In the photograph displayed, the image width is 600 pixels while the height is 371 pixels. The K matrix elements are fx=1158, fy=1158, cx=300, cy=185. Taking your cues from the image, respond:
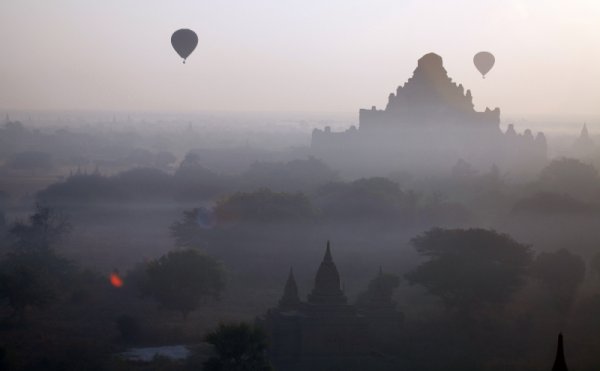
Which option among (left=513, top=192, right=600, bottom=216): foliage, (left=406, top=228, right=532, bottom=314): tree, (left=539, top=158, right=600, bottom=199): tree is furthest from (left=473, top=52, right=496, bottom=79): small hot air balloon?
(left=406, top=228, right=532, bottom=314): tree

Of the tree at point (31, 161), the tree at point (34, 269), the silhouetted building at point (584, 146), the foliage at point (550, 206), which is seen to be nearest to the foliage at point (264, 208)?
the tree at point (34, 269)

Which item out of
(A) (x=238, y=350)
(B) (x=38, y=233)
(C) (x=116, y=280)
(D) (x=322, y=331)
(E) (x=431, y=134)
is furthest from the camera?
(E) (x=431, y=134)

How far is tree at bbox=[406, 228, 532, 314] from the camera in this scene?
2889cm

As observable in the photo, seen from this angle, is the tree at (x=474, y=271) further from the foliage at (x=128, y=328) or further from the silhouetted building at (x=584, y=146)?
the silhouetted building at (x=584, y=146)

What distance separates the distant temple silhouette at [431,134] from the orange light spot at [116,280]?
34605 millimetres

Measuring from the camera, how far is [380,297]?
83.2 feet

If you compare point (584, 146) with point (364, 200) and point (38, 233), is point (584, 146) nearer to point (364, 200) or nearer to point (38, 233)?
point (364, 200)

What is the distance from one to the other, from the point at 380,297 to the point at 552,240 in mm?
17592

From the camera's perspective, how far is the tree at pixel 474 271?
28891 mm

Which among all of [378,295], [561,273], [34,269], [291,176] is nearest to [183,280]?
[34,269]

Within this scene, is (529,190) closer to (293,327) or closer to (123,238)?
(123,238)

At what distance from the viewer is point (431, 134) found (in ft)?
219

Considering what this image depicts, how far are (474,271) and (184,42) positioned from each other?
30642mm

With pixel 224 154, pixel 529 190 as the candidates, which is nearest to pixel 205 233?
pixel 529 190
